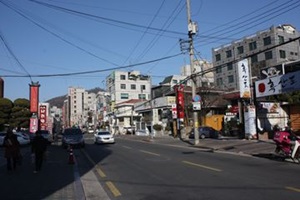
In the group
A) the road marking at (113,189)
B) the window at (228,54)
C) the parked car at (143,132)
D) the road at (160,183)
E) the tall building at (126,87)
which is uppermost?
the window at (228,54)

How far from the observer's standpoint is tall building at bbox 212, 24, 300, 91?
259 ft

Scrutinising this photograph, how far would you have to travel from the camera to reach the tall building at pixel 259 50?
78.9 metres

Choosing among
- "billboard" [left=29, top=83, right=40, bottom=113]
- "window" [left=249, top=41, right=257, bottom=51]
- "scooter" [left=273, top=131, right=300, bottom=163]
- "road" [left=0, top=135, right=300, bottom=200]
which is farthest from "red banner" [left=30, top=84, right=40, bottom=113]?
"window" [left=249, top=41, right=257, bottom=51]

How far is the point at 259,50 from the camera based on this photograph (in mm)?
81562

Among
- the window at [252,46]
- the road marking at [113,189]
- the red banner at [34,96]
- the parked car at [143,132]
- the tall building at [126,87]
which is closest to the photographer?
the road marking at [113,189]

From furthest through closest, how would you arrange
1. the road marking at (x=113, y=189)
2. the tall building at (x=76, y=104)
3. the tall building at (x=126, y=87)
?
1. the tall building at (x=76, y=104)
2. the tall building at (x=126, y=87)
3. the road marking at (x=113, y=189)

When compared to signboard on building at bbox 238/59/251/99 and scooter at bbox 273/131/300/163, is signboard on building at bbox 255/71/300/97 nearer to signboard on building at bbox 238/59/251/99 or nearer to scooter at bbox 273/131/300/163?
signboard on building at bbox 238/59/251/99

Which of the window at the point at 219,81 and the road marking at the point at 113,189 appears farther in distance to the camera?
the window at the point at 219,81

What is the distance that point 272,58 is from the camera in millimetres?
80000

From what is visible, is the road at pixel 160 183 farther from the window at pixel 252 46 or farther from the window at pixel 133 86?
the window at pixel 133 86

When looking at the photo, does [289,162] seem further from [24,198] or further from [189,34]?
[189,34]

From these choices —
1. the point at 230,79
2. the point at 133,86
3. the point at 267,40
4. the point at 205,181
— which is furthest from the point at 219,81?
the point at 205,181

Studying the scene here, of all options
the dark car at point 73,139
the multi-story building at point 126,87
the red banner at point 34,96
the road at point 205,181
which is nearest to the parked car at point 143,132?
the red banner at point 34,96

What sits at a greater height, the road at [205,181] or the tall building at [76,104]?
the tall building at [76,104]
